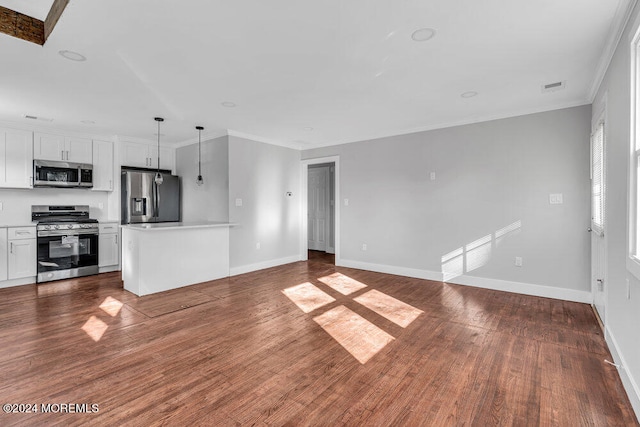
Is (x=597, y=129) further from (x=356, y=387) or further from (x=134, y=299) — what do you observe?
(x=134, y=299)

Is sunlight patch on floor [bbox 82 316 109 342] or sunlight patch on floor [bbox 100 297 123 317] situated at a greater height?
sunlight patch on floor [bbox 100 297 123 317]

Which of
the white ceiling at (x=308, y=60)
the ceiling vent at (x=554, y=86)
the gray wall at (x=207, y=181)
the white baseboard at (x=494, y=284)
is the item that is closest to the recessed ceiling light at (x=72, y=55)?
the white ceiling at (x=308, y=60)

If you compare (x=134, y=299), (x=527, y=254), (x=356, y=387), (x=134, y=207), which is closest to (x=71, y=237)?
(x=134, y=207)

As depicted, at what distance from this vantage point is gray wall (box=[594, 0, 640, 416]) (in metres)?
1.90

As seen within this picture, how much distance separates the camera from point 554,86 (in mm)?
3334

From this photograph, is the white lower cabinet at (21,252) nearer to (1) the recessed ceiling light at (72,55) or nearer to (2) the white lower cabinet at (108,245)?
(2) the white lower cabinet at (108,245)

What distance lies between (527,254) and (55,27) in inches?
214

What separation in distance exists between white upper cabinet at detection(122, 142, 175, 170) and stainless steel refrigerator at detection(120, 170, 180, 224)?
26 centimetres

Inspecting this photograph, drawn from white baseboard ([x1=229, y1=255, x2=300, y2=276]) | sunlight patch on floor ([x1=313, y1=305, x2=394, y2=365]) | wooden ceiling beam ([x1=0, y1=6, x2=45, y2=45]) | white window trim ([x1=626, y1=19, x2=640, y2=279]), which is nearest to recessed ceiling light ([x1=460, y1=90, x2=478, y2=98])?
white window trim ([x1=626, y1=19, x2=640, y2=279])

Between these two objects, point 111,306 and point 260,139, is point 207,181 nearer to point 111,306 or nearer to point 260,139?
point 260,139

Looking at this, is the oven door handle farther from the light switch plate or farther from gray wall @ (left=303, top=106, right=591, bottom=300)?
the light switch plate

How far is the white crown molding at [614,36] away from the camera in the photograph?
1999 mm

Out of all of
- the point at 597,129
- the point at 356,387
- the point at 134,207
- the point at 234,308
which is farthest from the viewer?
the point at 134,207

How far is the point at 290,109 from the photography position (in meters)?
4.13
